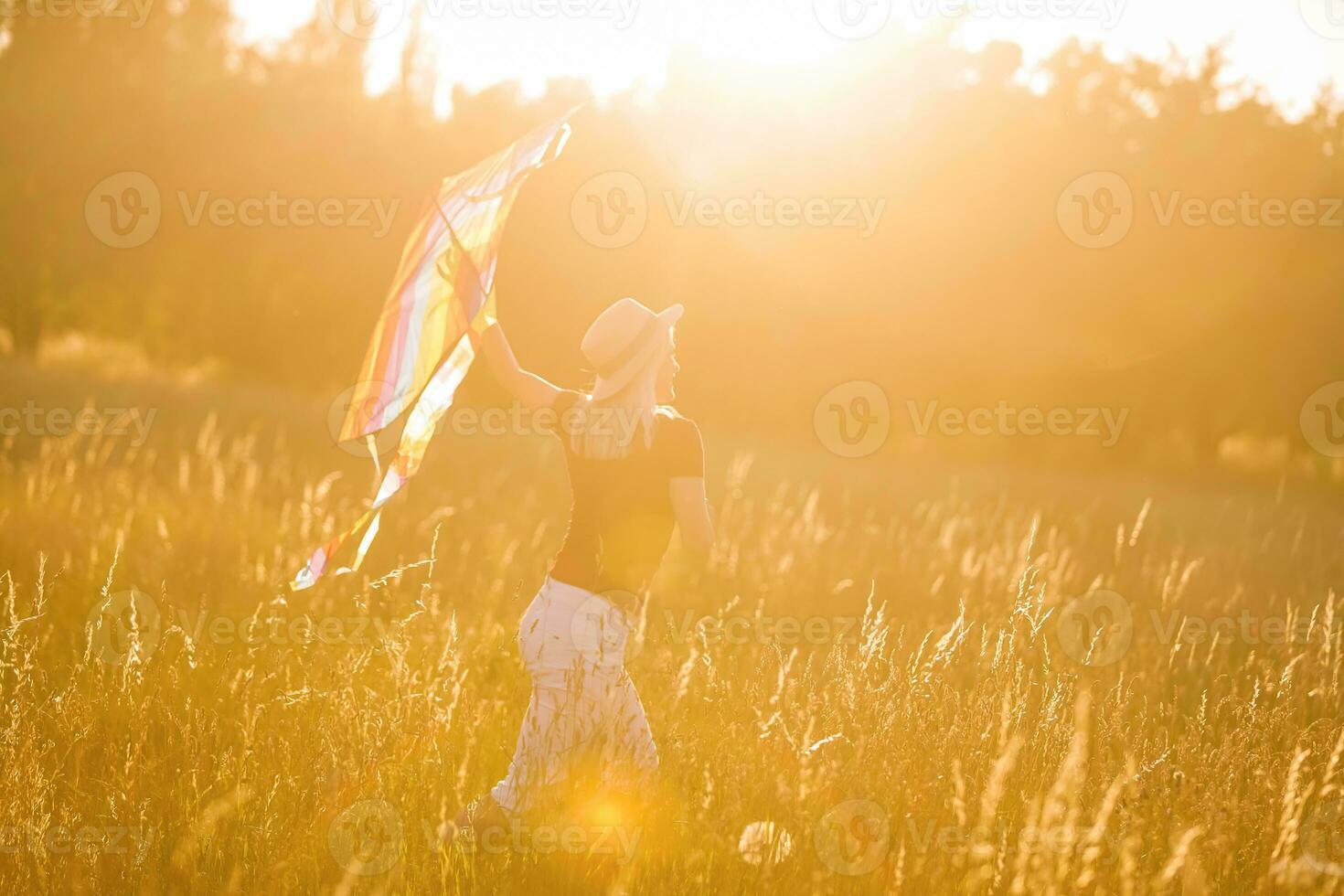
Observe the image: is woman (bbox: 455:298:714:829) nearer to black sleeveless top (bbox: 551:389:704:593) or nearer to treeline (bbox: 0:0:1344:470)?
black sleeveless top (bbox: 551:389:704:593)

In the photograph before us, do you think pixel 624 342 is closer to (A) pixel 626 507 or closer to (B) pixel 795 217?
(A) pixel 626 507

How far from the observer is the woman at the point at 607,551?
11.0ft

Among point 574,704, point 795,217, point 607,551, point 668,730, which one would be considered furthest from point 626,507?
point 795,217

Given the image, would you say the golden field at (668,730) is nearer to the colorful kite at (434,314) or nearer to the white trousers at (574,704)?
the white trousers at (574,704)

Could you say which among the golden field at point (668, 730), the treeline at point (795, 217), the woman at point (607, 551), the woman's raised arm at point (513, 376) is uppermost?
the treeline at point (795, 217)

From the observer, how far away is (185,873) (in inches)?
122

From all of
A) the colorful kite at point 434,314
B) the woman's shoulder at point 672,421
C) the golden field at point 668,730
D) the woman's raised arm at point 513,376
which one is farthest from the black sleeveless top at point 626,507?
the colorful kite at point 434,314

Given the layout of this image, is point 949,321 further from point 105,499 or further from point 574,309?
point 105,499

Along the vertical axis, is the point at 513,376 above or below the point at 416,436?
above

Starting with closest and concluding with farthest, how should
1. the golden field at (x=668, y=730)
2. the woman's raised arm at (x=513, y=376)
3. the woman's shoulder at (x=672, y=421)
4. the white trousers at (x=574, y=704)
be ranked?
the golden field at (x=668, y=730) < the white trousers at (x=574, y=704) < the woman's shoulder at (x=672, y=421) < the woman's raised arm at (x=513, y=376)

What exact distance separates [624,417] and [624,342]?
251 millimetres

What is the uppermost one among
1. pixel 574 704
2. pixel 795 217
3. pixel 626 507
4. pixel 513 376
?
pixel 795 217

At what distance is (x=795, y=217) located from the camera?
18.4 metres

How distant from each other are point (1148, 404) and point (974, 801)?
19.5 m
